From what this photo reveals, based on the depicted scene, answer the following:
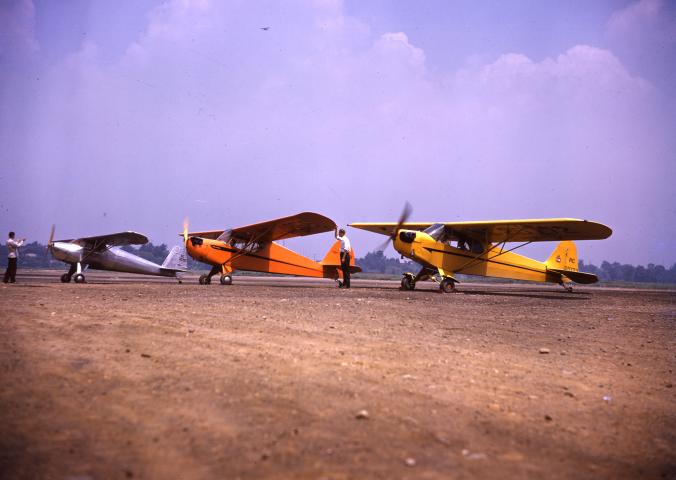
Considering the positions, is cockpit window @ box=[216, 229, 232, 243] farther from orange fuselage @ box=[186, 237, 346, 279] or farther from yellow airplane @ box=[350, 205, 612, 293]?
yellow airplane @ box=[350, 205, 612, 293]

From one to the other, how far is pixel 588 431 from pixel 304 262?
19.2 meters

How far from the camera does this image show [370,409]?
355cm

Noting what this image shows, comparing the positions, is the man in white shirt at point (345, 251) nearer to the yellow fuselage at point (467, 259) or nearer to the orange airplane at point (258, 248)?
the orange airplane at point (258, 248)

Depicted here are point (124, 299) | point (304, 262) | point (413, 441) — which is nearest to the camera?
point (413, 441)

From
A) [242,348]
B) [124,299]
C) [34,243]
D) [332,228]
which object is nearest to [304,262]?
[332,228]

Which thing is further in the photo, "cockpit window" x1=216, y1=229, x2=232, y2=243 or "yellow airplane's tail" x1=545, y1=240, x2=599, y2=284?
"yellow airplane's tail" x1=545, y1=240, x2=599, y2=284

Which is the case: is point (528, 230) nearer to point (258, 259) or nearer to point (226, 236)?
point (258, 259)

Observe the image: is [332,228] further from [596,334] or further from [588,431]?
[588,431]

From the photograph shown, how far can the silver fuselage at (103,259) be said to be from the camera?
20.1 meters

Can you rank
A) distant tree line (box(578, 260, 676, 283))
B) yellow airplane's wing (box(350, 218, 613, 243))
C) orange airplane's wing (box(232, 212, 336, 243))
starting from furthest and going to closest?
distant tree line (box(578, 260, 676, 283))
orange airplane's wing (box(232, 212, 336, 243))
yellow airplane's wing (box(350, 218, 613, 243))

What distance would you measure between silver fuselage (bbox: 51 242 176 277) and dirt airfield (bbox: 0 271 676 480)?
1466 centimetres

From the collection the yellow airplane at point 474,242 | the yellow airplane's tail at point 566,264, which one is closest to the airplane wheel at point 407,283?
the yellow airplane at point 474,242

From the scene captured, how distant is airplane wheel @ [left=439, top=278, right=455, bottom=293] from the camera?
55.2 ft

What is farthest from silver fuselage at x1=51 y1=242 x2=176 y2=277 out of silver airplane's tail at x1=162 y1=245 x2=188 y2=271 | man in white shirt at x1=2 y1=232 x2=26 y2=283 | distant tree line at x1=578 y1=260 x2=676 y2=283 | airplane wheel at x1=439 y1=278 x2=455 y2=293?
distant tree line at x1=578 y1=260 x2=676 y2=283
